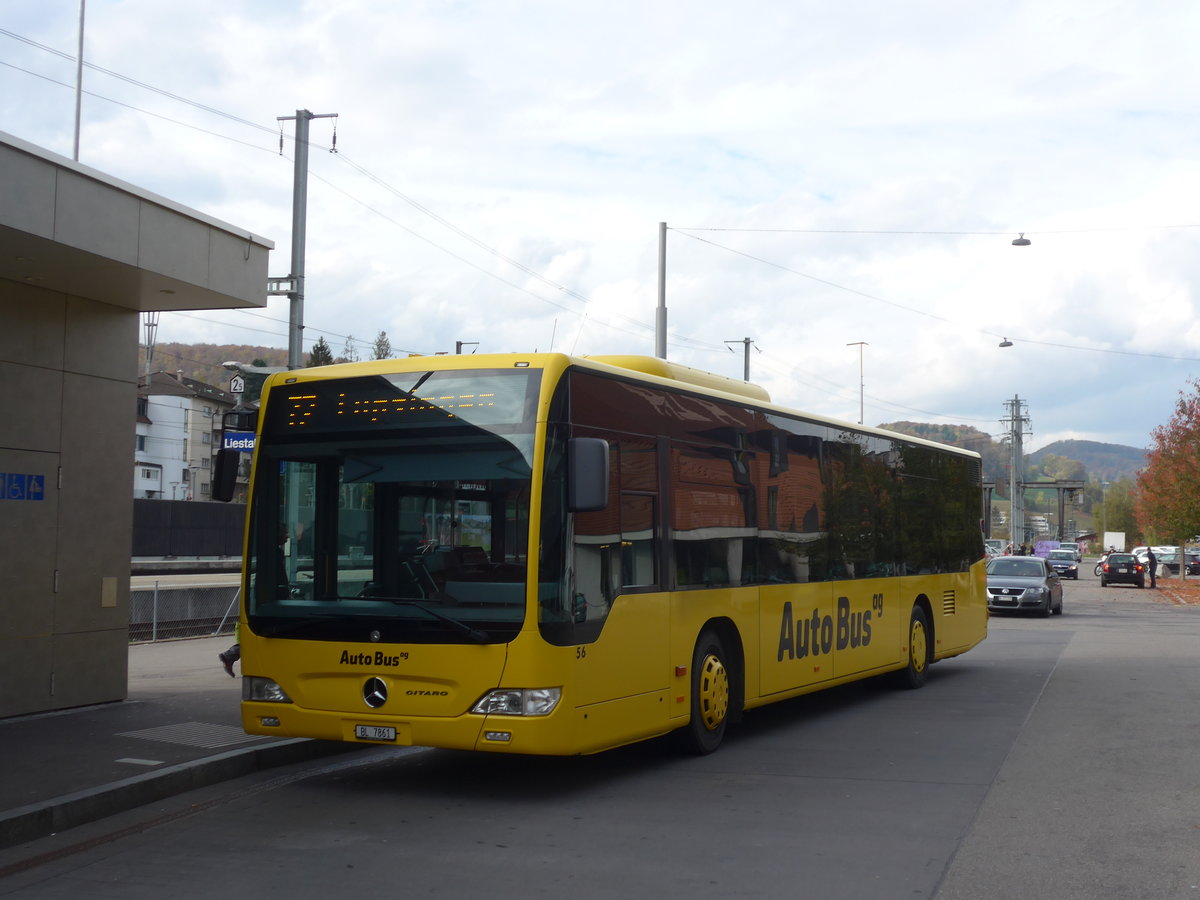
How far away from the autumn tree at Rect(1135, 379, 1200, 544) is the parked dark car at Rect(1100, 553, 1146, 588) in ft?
6.32

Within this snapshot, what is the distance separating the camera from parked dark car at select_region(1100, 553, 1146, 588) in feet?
176

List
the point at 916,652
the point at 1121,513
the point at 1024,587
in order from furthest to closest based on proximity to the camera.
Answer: the point at 1121,513 < the point at 1024,587 < the point at 916,652

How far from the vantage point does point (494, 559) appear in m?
8.27

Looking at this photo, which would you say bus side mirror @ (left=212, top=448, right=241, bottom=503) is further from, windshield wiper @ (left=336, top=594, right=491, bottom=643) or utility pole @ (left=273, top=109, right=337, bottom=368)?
utility pole @ (left=273, top=109, right=337, bottom=368)

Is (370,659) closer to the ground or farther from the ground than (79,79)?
closer to the ground

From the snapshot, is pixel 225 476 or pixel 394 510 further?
pixel 225 476

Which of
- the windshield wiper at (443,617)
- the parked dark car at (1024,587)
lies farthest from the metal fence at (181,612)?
the parked dark car at (1024,587)

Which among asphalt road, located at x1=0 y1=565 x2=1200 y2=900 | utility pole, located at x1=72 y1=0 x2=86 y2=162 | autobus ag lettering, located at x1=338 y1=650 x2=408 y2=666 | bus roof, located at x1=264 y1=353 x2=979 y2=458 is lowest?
asphalt road, located at x1=0 y1=565 x2=1200 y2=900

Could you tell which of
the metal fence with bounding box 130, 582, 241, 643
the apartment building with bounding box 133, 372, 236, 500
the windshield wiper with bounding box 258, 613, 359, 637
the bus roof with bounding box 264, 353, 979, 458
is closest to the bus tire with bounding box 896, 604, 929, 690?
the bus roof with bounding box 264, 353, 979, 458

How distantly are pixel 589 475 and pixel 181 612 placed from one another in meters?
14.5

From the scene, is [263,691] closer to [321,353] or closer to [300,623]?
[300,623]

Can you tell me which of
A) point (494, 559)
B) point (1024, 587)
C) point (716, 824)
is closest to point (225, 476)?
point (494, 559)

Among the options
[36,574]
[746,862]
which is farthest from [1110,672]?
[36,574]

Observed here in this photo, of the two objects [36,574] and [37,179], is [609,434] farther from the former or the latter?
[36,574]
